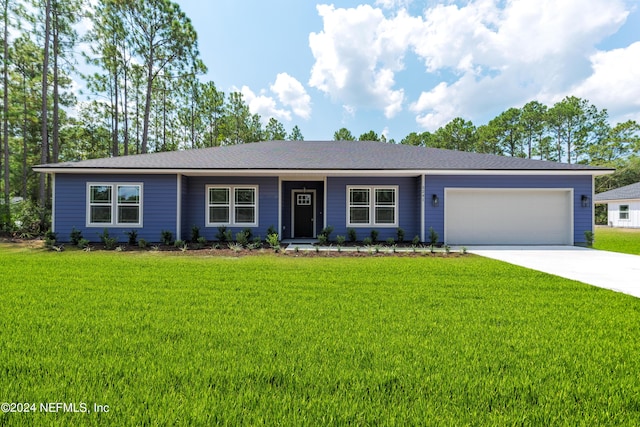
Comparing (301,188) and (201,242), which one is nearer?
(201,242)

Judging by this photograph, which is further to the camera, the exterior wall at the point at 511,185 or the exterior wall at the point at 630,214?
the exterior wall at the point at 630,214

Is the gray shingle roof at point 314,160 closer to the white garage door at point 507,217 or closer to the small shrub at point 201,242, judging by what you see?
the white garage door at point 507,217

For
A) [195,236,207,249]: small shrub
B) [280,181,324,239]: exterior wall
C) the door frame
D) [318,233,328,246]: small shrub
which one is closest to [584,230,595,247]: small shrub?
[318,233,328,246]: small shrub

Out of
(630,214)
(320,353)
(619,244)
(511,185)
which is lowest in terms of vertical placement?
(320,353)

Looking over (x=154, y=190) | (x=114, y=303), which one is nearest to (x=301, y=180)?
(x=154, y=190)

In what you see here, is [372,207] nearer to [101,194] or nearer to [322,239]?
[322,239]

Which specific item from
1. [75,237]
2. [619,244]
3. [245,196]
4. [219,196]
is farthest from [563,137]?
[75,237]

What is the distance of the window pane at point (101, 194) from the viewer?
432 inches

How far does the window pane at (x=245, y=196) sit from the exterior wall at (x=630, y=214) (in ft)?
95.5

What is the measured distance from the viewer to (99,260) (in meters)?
7.59

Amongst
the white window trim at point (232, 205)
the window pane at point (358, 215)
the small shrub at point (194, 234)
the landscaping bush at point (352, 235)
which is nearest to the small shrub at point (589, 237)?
the window pane at point (358, 215)

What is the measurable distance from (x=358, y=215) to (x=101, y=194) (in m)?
9.50

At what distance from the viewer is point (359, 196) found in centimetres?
1170

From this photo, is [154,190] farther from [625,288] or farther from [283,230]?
[625,288]
